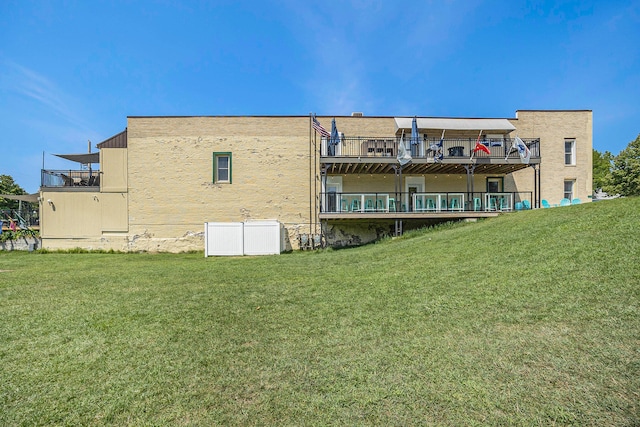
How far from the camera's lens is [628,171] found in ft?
116

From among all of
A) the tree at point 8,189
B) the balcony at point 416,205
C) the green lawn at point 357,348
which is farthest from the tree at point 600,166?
the tree at point 8,189

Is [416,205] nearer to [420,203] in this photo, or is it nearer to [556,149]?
[420,203]

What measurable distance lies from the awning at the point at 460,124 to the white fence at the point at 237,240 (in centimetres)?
988

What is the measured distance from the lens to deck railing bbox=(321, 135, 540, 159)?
16.7 metres

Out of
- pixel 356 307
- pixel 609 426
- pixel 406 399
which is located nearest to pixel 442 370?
pixel 406 399

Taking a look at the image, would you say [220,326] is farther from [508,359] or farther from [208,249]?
[208,249]

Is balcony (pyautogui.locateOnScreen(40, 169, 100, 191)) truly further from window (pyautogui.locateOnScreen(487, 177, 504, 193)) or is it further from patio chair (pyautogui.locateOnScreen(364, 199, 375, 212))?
window (pyautogui.locateOnScreen(487, 177, 504, 193))

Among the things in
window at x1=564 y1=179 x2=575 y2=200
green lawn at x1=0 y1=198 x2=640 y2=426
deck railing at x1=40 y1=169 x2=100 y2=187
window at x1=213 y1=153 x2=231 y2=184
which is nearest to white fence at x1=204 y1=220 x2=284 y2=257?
window at x1=213 y1=153 x2=231 y2=184

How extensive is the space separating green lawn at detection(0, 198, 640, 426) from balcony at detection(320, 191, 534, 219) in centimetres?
898

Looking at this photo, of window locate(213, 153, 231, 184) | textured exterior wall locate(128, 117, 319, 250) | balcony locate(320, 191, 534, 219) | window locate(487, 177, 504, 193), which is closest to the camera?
balcony locate(320, 191, 534, 219)

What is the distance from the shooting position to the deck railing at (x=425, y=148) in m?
Answer: 16.7

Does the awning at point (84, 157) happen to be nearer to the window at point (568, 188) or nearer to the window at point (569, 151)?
the window at point (569, 151)

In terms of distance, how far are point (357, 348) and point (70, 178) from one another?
23.0m

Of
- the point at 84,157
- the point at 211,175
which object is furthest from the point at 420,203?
the point at 84,157
